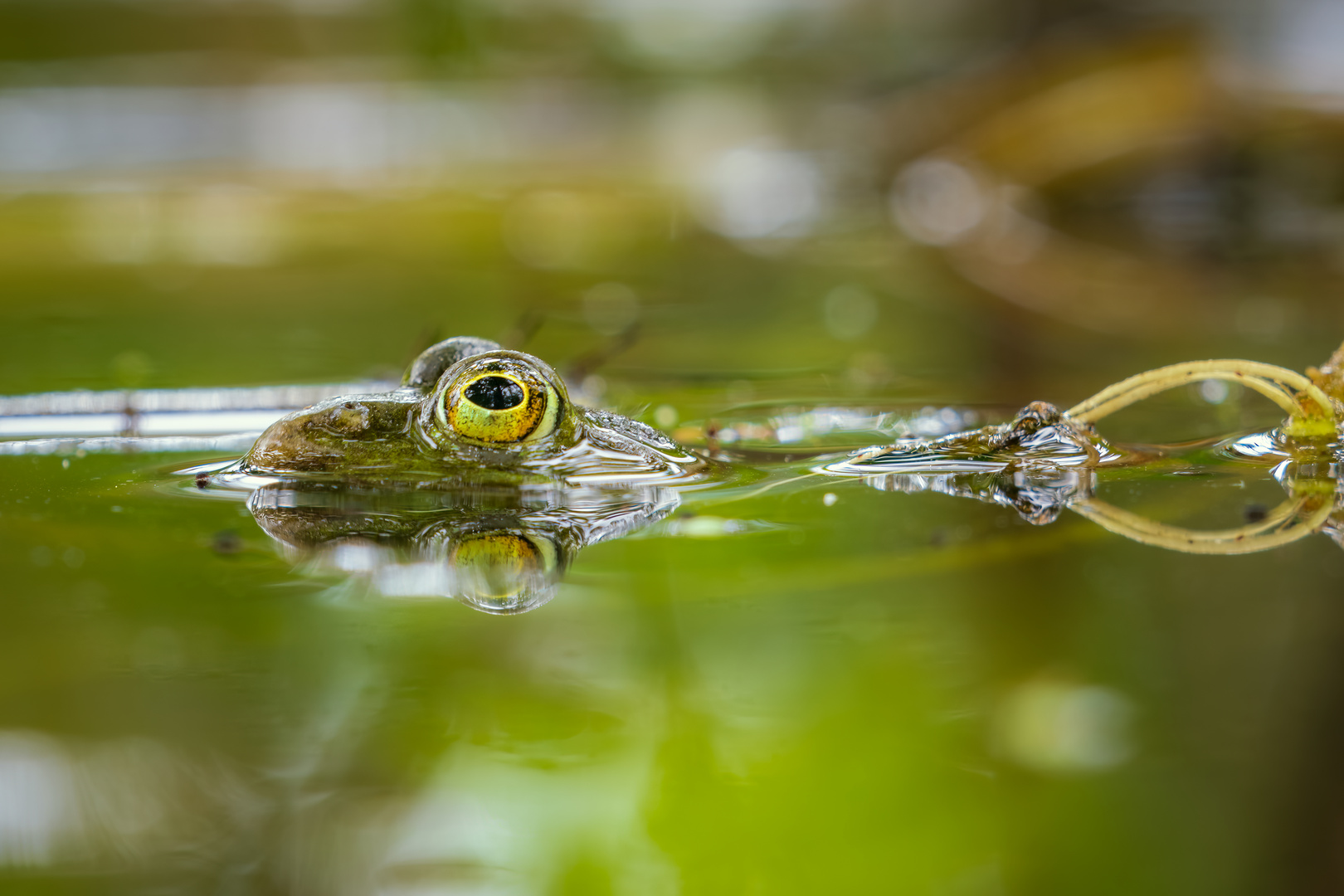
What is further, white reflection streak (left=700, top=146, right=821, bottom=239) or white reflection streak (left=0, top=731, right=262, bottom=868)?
white reflection streak (left=700, top=146, right=821, bottom=239)

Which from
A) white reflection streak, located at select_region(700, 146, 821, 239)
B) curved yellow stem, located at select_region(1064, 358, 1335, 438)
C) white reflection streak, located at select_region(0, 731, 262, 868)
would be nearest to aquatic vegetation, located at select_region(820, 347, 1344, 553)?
curved yellow stem, located at select_region(1064, 358, 1335, 438)

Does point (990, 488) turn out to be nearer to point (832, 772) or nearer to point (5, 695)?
point (832, 772)

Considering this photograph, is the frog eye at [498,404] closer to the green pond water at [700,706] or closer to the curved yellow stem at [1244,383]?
the green pond water at [700,706]

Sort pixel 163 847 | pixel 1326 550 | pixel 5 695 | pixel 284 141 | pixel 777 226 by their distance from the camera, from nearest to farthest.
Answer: pixel 163 847 → pixel 5 695 → pixel 1326 550 → pixel 777 226 → pixel 284 141

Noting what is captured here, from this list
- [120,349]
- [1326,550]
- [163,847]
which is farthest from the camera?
[120,349]

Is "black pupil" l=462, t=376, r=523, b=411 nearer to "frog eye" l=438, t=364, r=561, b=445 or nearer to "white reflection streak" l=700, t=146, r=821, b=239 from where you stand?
"frog eye" l=438, t=364, r=561, b=445

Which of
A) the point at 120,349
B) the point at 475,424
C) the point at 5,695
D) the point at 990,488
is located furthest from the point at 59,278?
the point at 990,488

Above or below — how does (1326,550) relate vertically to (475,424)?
below
